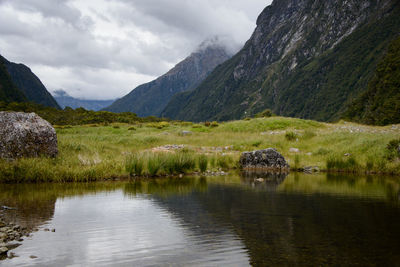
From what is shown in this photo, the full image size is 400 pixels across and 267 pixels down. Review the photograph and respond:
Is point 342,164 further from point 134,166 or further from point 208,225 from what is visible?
point 208,225

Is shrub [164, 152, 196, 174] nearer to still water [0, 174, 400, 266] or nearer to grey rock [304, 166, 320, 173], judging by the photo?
still water [0, 174, 400, 266]

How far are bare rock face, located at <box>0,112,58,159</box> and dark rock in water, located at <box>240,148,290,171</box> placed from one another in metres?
12.5

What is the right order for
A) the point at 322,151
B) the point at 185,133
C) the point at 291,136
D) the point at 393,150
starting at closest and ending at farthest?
the point at 393,150 < the point at 322,151 < the point at 291,136 < the point at 185,133

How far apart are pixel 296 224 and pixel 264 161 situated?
14.0 meters

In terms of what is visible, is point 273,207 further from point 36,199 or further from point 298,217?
point 36,199

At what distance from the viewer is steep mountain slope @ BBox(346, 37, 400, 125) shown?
7152 centimetres

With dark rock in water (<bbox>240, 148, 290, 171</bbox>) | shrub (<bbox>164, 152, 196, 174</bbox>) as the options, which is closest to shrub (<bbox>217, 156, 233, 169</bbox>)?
dark rock in water (<bbox>240, 148, 290, 171</bbox>)

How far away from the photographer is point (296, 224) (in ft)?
27.3

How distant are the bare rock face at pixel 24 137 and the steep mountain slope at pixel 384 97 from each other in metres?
68.2

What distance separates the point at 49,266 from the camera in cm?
577

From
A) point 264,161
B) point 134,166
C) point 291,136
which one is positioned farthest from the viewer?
point 291,136

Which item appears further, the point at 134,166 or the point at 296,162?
the point at 296,162

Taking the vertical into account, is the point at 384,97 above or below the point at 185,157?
above

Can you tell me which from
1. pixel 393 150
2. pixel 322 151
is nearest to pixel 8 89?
pixel 322 151
